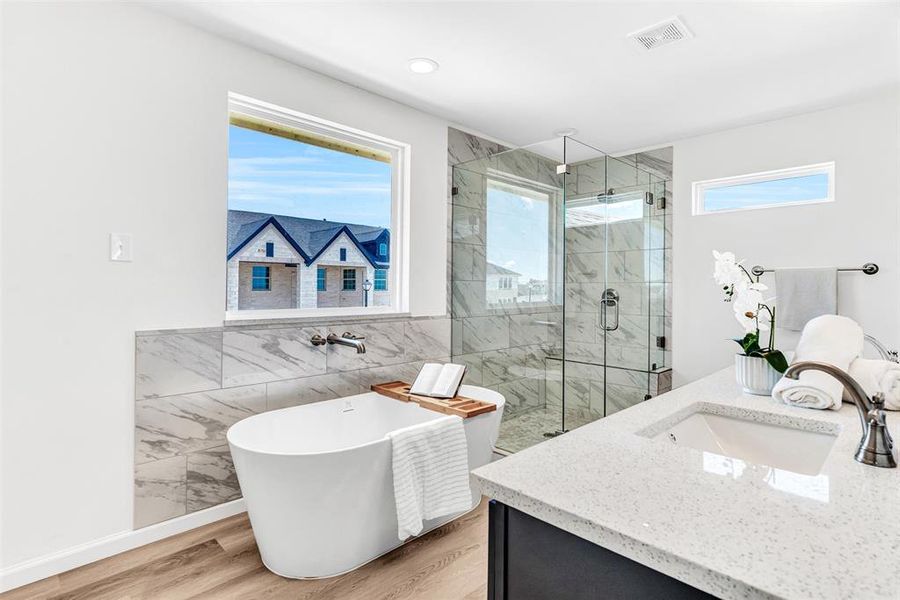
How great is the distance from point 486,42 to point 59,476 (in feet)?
8.90

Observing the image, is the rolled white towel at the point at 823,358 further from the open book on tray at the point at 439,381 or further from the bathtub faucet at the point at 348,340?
the bathtub faucet at the point at 348,340

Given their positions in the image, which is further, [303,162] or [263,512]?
[303,162]

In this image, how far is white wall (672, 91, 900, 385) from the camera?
9.41 ft

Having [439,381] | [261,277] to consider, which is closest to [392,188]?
[261,277]

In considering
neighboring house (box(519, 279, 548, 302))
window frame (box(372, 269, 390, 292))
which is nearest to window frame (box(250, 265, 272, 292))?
window frame (box(372, 269, 390, 292))

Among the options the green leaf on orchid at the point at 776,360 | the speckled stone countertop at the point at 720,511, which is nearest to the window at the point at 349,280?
the speckled stone countertop at the point at 720,511

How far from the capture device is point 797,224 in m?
3.20

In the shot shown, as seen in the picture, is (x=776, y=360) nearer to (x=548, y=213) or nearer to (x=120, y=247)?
(x=548, y=213)

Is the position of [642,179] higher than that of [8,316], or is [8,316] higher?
[642,179]

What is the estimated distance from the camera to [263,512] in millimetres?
1876

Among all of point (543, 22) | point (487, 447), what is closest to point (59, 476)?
point (487, 447)

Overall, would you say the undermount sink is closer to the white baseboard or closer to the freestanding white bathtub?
the freestanding white bathtub

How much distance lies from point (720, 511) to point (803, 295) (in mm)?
2976

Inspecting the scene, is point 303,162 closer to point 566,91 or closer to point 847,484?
point 566,91
